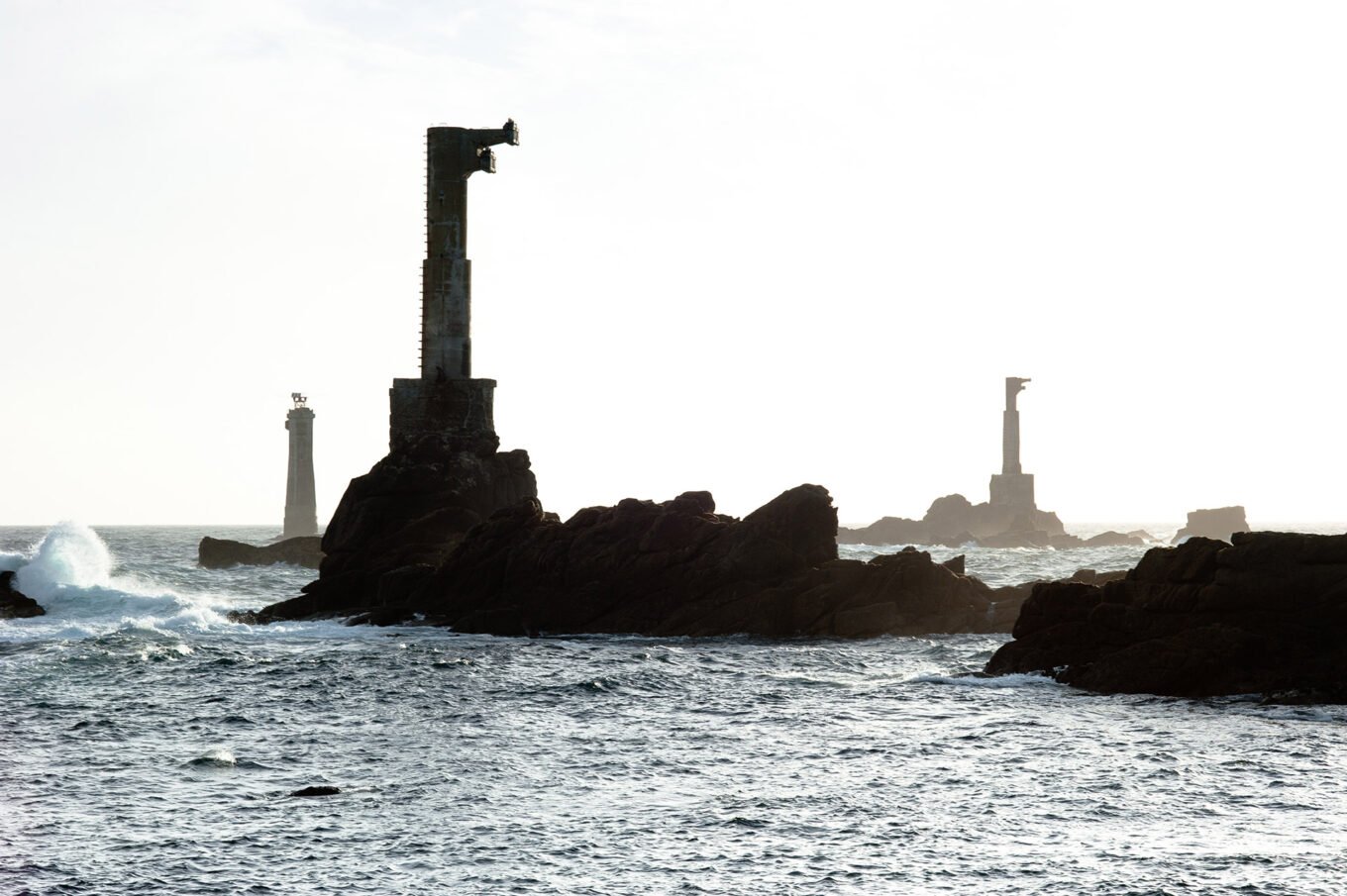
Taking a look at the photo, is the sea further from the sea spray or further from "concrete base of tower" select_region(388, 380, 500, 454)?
"concrete base of tower" select_region(388, 380, 500, 454)

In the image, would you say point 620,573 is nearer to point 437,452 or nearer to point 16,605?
Answer: point 437,452

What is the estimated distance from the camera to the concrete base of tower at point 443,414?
198 feet

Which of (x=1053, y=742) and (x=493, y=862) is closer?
(x=493, y=862)

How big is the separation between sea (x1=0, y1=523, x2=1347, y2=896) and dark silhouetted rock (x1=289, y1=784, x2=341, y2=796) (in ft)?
0.46

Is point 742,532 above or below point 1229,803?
above

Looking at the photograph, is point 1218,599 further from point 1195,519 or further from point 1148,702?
point 1195,519

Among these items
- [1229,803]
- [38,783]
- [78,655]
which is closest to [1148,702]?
[1229,803]

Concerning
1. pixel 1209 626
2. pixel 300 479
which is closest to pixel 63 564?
pixel 1209 626

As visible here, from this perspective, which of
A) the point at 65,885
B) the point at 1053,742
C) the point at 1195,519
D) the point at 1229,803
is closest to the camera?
the point at 65,885

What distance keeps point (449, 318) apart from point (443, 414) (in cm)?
434

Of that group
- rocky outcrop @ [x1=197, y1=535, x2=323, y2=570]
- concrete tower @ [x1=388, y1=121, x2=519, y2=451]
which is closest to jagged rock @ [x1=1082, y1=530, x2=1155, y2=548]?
rocky outcrop @ [x1=197, y1=535, x2=323, y2=570]

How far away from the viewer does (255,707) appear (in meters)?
30.2

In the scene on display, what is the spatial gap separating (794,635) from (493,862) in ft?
90.3

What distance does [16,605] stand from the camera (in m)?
52.0
